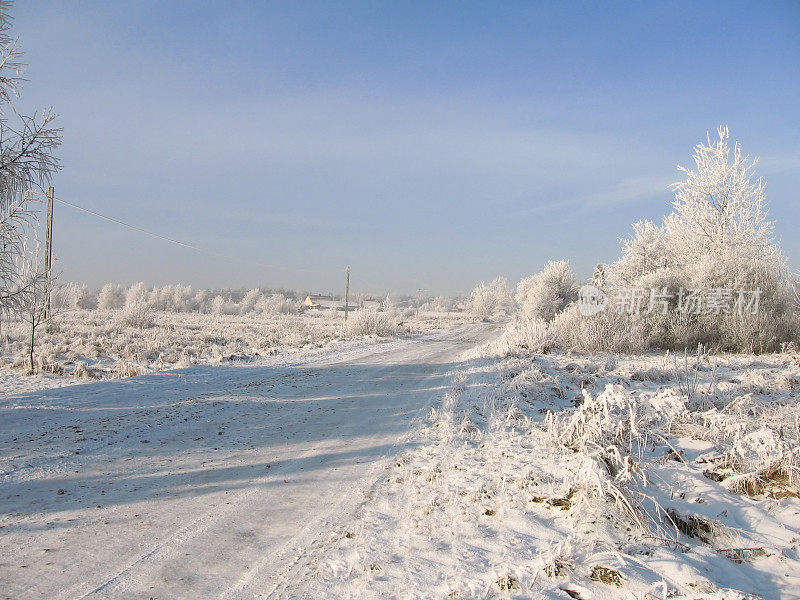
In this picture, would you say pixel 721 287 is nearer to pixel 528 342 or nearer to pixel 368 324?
pixel 528 342

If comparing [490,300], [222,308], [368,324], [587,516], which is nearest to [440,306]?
[490,300]

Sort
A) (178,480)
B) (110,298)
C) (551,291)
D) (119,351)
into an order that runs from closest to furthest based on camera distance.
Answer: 1. (178,480)
2. (119,351)
3. (551,291)
4. (110,298)

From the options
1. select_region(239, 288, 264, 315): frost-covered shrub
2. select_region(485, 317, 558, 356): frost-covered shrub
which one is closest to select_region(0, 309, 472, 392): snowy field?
select_region(485, 317, 558, 356): frost-covered shrub

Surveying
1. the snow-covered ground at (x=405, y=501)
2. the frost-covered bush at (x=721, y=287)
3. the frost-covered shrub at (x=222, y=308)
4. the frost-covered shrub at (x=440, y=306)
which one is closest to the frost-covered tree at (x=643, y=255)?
the frost-covered bush at (x=721, y=287)

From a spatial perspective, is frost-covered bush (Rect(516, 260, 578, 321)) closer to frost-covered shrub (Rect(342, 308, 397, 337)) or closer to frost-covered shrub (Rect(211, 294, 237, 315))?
frost-covered shrub (Rect(342, 308, 397, 337))

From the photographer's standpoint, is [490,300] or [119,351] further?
[490,300]

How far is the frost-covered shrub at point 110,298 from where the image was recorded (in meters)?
52.5

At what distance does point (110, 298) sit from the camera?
53.0m

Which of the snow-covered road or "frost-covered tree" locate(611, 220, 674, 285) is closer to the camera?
the snow-covered road

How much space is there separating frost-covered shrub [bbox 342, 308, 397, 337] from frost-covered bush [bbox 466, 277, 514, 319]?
3017 centimetres

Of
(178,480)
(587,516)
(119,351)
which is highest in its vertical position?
(587,516)

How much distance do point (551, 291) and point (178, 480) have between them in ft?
100

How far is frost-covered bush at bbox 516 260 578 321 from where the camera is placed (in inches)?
1249

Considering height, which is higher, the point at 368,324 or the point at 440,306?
the point at 440,306
